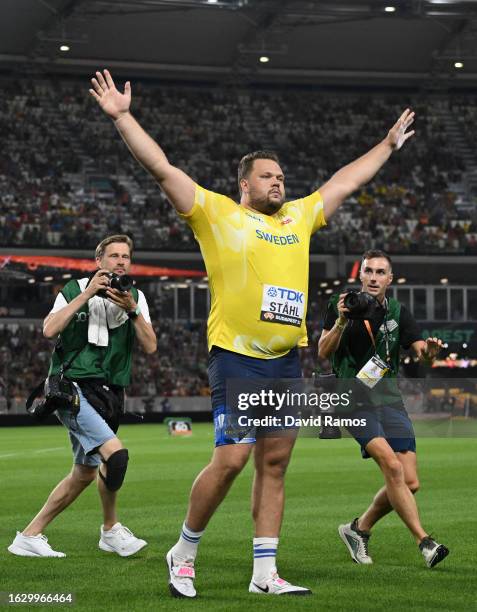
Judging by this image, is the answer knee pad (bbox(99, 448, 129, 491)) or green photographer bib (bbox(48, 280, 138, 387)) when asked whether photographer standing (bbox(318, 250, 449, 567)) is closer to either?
green photographer bib (bbox(48, 280, 138, 387))

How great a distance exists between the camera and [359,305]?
7867 mm

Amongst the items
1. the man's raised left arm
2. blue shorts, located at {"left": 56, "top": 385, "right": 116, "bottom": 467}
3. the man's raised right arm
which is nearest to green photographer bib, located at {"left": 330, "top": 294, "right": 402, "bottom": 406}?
the man's raised left arm

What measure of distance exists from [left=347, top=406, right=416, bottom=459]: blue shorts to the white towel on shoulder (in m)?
1.88

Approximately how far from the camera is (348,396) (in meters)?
7.59

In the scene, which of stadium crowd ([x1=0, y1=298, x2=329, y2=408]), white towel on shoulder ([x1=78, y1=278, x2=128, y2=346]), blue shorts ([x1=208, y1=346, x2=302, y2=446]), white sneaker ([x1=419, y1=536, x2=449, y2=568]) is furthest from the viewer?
stadium crowd ([x1=0, y1=298, x2=329, y2=408])

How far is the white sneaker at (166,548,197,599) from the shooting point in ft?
22.7

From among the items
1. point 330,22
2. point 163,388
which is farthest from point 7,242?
point 330,22

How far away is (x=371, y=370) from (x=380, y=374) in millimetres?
103

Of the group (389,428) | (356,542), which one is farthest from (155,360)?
(389,428)

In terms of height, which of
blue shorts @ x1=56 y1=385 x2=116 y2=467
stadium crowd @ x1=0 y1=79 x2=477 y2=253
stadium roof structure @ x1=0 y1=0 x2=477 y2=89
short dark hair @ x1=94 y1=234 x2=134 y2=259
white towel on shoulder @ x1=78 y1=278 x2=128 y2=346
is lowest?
blue shorts @ x1=56 y1=385 x2=116 y2=467

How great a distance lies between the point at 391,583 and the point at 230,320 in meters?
1.94

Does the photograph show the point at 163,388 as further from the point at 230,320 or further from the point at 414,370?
the point at 230,320

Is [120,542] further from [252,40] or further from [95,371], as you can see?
[252,40]

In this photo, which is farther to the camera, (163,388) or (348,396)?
(163,388)
